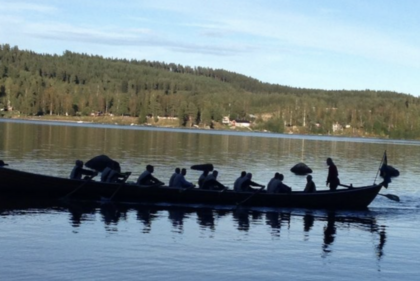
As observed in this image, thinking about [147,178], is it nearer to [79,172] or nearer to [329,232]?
[79,172]

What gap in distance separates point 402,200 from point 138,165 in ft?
80.9

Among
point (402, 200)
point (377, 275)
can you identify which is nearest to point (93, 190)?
point (377, 275)

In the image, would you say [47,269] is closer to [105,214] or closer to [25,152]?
[105,214]

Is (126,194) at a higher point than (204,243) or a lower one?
higher

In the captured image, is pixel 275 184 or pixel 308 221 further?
pixel 275 184

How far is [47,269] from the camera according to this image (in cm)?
1967

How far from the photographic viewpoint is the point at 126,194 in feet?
109

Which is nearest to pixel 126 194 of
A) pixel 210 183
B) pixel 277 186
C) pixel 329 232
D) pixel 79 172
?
pixel 79 172

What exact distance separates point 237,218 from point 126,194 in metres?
5.86

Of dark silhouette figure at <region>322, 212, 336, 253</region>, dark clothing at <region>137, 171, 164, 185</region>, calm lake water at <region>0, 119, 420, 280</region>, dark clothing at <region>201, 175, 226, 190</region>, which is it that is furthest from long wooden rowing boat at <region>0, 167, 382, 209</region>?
dark silhouette figure at <region>322, 212, 336, 253</region>

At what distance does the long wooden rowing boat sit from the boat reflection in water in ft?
1.98

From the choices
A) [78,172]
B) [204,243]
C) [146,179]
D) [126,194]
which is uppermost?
[78,172]

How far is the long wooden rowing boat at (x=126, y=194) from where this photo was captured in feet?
107

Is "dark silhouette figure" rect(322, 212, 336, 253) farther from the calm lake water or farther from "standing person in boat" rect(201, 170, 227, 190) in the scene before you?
"standing person in boat" rect(201, 170, 227, 190)
